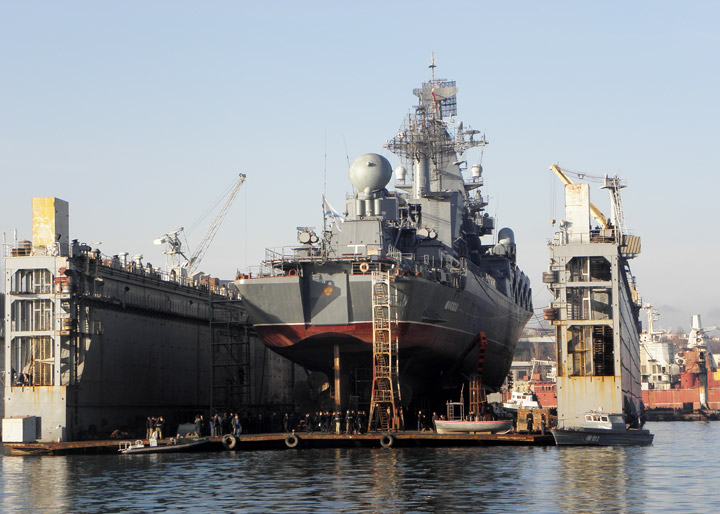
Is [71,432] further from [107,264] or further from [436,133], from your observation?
[436,133]

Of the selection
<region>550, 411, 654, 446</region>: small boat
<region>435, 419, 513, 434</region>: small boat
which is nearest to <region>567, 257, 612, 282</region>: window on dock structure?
<region>550, 411, 654, 446</region>: small boat

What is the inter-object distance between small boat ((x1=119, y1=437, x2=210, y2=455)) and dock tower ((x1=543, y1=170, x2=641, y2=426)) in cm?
1885

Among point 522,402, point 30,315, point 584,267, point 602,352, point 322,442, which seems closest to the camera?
point 322,442

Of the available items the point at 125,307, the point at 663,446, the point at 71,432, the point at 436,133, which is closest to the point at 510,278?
the point at 436,133

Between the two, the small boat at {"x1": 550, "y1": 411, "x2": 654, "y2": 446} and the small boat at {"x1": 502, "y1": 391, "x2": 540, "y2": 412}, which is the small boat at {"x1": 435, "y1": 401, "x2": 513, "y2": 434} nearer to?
the small boat at {"x1": 550, "y1": 411, "x2": 654, "y2": 446}

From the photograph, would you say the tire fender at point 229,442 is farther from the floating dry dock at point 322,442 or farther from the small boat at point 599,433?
the small boat at point 599,433

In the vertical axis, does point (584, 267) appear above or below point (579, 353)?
above

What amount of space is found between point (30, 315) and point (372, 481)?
26.5 metres

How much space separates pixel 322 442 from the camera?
174 feet

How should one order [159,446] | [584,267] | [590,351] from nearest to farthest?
[159,446]
[590,351]
[584,267]

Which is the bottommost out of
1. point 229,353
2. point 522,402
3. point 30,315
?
point 522,402

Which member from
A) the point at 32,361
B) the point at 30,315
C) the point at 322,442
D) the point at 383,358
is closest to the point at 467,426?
the point at 383,358

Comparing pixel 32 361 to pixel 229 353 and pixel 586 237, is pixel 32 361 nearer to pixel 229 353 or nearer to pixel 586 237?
pixel 229 353

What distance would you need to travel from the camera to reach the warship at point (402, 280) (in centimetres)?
5894
